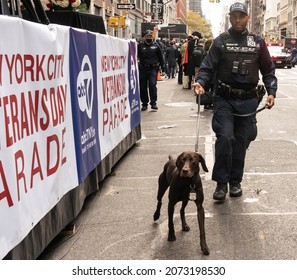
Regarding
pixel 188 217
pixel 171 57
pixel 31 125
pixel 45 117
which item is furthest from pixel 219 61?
pixel 171 57

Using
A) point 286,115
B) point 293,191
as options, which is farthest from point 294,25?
point 293,191

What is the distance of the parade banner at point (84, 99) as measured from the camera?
4883 millimetres

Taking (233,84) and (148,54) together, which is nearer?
(233,84)

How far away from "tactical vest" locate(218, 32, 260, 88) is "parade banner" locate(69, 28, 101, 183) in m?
1.46

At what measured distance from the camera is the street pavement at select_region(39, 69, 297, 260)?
13.6ft

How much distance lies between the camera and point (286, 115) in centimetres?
1213

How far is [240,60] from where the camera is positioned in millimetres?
5328

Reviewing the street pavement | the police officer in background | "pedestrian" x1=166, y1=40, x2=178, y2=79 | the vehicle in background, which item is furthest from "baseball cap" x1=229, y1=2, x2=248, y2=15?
the vehicle in background

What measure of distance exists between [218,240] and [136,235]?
0.75 m

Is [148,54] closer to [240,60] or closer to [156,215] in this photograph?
[240,60]

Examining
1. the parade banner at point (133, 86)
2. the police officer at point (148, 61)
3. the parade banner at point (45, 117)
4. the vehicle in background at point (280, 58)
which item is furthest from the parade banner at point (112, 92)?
the vehicle in background at point (280, 58)

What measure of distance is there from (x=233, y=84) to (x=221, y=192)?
1.19 metres

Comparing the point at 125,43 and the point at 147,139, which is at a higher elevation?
the point at 125,43
